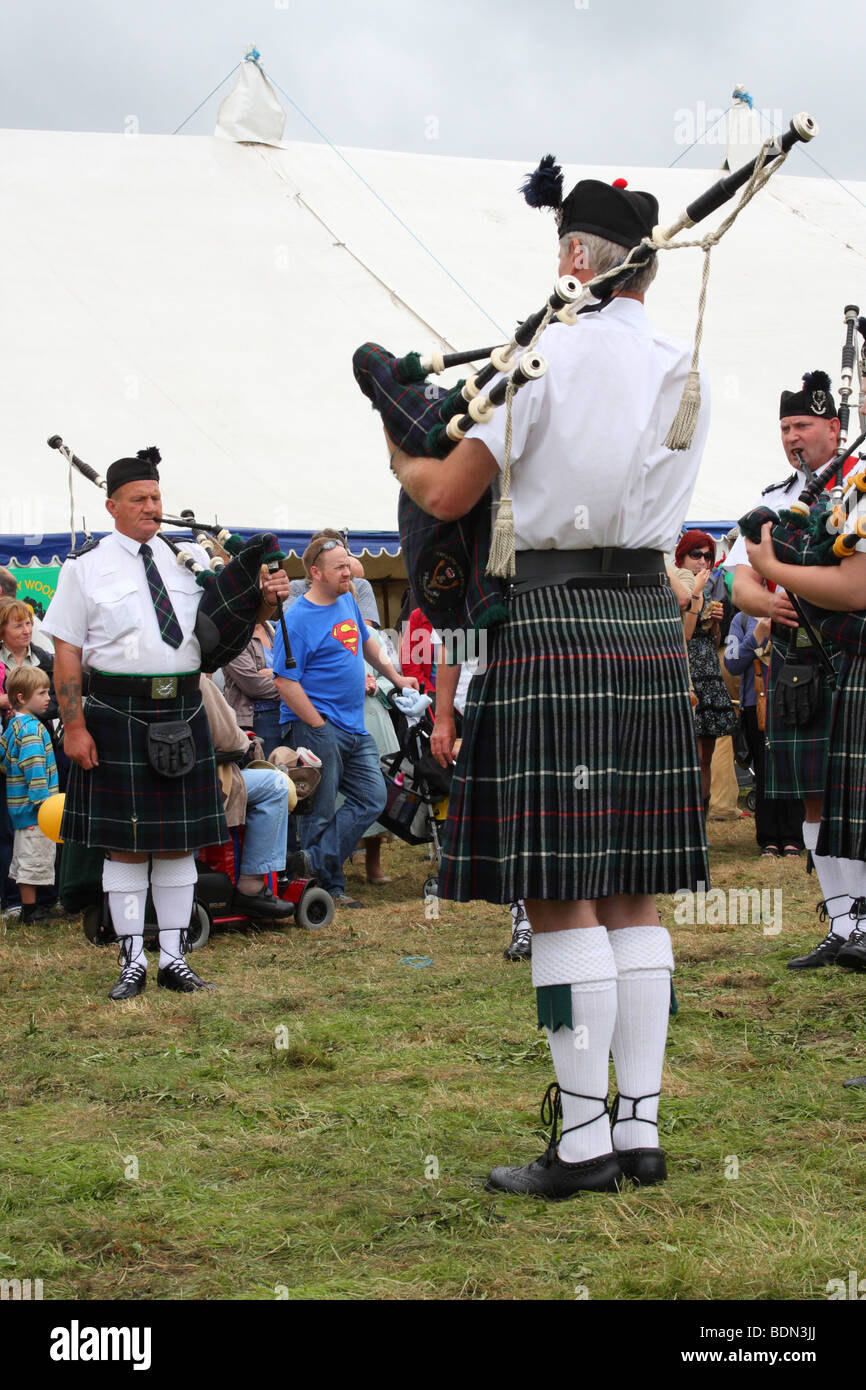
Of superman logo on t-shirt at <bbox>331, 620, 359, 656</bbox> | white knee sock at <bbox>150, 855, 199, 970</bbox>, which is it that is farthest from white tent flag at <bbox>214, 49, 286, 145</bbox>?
white knee sock at <bbox>150, 855, 199, 970</bbox>

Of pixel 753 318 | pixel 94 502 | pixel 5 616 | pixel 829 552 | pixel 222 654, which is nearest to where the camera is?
pixel 829 552

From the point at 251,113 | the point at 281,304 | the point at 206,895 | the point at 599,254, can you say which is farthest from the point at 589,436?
the point at 251,113

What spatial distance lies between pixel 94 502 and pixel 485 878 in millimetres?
7028

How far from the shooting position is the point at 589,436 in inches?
88.7

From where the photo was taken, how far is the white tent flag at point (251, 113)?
12.3 meters

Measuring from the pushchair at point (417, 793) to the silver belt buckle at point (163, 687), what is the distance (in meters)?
1.97

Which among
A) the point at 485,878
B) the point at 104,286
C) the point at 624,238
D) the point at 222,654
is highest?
the point at 104,286

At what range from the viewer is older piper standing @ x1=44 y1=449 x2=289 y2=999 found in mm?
4152

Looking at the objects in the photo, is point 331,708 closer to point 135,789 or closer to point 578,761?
point 135,789

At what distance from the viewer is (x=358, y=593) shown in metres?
7.27

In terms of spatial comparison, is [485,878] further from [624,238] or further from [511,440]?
[624,238]

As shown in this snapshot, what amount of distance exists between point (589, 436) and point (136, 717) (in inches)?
91.0

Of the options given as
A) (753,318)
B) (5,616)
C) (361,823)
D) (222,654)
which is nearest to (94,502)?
(5,616)

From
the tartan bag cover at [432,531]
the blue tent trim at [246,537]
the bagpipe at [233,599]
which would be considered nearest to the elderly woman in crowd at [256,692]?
the blue tent trim at [246,537]
